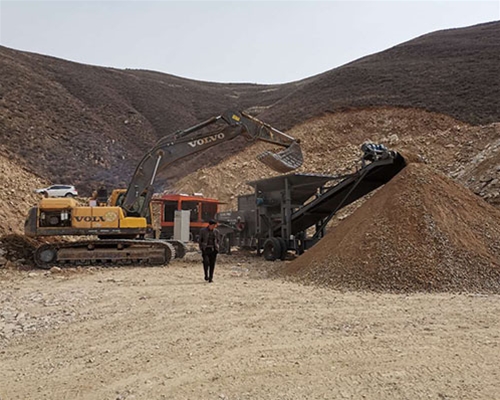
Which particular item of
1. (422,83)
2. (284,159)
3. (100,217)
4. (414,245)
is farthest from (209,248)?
(422,83)

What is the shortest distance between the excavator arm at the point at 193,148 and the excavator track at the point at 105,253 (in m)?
1.22

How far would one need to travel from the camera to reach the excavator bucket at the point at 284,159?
13.8m

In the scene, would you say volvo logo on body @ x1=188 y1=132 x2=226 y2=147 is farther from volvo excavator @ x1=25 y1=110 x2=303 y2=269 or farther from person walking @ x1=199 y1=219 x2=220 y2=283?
person walking @ x1=199 y1=219 x2=220 y2=283

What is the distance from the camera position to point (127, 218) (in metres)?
13.5

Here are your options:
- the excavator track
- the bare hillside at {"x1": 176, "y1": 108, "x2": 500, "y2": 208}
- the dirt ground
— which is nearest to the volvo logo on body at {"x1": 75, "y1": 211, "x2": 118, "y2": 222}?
the excavator track

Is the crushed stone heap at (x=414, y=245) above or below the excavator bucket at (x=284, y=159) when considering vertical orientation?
below

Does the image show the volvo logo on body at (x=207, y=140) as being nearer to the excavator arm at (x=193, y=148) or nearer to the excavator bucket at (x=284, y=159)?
the excavator arm at (x=193, y=148)

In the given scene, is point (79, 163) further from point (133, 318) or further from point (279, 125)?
point (133, 318)

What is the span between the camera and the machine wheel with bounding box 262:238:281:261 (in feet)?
46.9

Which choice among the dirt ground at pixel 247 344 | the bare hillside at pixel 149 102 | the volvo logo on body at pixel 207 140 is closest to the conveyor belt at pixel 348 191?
the volvo logo on body at pixel 207 140

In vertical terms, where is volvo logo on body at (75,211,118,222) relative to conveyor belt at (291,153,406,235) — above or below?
below

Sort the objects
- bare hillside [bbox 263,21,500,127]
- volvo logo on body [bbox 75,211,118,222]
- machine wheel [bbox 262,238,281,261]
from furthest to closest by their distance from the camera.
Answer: bare hillside [bbox 263,21,500,127]
machine wheel [bbox 262,238,281,261]
volvo logo on body [bbox 75,211,118,222]

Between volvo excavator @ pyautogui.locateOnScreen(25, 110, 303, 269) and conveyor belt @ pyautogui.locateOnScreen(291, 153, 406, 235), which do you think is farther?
volvo excavator @ pyautogui.locateOnScreen(25, 110, 303, 269)

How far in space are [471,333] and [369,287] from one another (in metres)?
2.86
